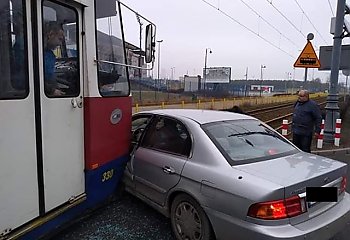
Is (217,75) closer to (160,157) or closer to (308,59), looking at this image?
(308,59)

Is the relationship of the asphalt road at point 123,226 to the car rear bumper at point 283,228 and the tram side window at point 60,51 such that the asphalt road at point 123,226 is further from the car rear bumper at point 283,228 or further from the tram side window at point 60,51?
the tram side window at point 60,51

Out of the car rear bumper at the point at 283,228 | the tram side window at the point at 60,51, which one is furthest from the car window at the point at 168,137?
the tram side window at the point at 60,51

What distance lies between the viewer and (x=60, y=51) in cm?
312

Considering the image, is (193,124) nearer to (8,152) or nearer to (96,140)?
(96,140)

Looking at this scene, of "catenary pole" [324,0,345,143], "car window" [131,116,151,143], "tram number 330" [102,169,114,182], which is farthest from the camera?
"catenary pole" [324,0,345,143]

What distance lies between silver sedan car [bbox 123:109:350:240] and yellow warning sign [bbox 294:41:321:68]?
6.77 meters

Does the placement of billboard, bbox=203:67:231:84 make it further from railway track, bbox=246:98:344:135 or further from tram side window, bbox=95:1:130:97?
tram side window, bbox=95:1:130:97

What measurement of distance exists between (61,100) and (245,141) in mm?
1984

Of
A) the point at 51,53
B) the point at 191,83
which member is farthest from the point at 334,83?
the point at 191,83

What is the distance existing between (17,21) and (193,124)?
6.65ft

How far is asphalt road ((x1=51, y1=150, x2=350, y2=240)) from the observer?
3.65 meters

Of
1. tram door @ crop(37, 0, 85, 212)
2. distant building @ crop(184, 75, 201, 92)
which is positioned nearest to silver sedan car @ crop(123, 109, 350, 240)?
tram door @ crop(37, 0, 85, 212)

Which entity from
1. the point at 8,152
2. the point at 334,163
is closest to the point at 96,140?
the point at 8,152

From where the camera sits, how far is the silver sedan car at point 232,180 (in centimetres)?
272
